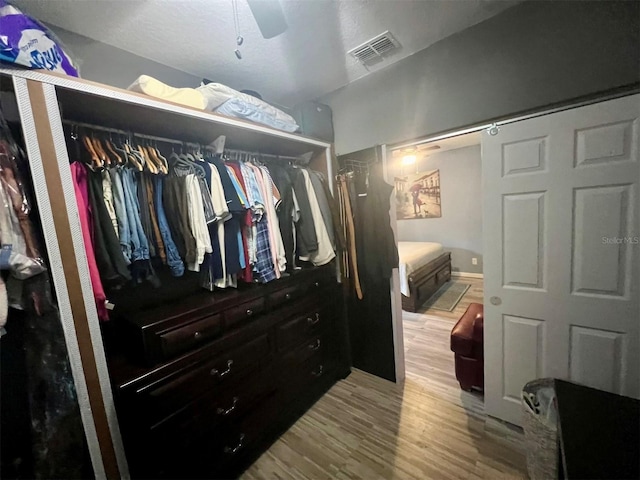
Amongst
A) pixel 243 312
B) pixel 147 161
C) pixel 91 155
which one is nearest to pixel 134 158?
pixel 147 161

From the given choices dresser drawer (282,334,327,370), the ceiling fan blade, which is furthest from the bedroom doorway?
the ceiling fan blade

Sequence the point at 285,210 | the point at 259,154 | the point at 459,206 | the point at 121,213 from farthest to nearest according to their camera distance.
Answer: the point at 459,206, the point at 259,154, the point at 285,210, the point at 121,213

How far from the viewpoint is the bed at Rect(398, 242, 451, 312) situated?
3.24m

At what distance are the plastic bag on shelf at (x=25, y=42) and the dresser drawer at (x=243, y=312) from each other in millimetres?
1251

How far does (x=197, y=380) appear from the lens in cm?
122

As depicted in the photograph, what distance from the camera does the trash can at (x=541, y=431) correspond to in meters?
1.18

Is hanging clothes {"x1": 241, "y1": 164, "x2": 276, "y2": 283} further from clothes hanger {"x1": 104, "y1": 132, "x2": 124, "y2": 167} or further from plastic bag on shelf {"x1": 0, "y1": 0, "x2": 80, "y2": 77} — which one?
plastic bag on shelf {"x1": 0, "y1": 0, "x2": 80, "y2": 77}

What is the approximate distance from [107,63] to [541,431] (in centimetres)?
305

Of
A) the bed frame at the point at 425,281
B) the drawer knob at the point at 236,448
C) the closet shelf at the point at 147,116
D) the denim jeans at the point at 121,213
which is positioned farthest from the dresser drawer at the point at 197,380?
the bed frame at the point at 425,281

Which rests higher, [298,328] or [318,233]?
[318,233]

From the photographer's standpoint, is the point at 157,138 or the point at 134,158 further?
the point at 157,138

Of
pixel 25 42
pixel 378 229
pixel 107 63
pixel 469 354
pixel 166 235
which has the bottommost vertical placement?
pixel 469 354

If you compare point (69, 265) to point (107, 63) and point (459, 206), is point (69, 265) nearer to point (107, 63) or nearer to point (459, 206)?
point (107, 63)

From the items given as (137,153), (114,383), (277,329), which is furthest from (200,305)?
(137,153)
